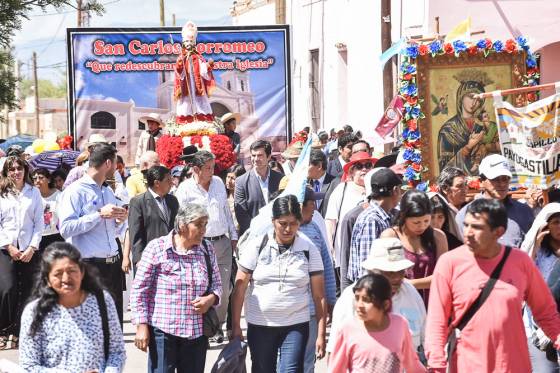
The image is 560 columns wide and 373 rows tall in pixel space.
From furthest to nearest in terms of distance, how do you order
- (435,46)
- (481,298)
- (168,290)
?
(435,46), (168,290), (481,298)

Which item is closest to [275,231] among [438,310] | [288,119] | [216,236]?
[438,310]

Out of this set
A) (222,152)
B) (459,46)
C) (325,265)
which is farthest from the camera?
(222,152)

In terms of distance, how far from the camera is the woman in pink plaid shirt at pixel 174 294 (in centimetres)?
750

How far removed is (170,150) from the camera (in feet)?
54.2

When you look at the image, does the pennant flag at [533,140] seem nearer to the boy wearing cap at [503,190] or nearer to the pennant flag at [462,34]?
the boy wearing cap at [503,190]

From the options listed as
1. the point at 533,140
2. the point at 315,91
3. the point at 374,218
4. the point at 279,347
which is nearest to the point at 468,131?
the point at 533,140

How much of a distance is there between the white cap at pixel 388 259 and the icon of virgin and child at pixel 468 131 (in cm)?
556

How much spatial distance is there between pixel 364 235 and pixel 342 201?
292 cm

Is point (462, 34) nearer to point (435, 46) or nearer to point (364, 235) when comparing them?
point (435, 46)

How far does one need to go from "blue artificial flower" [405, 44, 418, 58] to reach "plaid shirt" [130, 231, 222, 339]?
522 centimetres

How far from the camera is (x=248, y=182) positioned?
11695mm

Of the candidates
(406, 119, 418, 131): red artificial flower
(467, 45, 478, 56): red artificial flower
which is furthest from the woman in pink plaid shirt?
(467, 45, 478, 56): red artificial flower

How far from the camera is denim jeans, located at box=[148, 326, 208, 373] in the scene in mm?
7555

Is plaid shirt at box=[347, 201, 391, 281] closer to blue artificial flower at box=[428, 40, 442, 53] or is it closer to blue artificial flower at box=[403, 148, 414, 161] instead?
blue artificial flower at box=[403, 148, 414, 161]
